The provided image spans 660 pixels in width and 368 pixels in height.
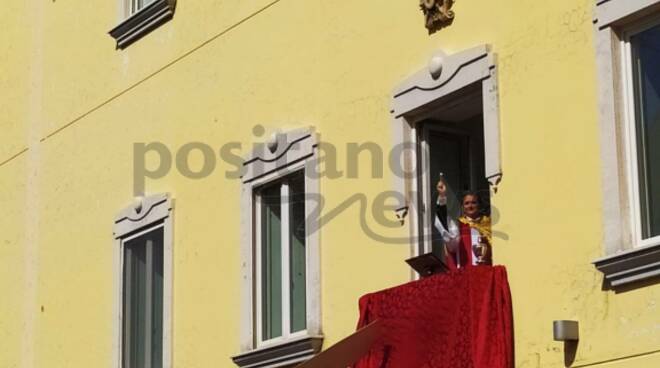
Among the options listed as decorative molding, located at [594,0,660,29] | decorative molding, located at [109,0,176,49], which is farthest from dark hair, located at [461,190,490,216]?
decorative molding, located at [109,0,176,49]

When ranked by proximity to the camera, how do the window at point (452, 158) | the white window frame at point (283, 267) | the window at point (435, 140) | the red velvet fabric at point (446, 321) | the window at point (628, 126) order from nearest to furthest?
the window at point (628, 126)
the red velvet fabric at point (446, 321)
the window at point (435, 140)
the window at point (452, 158)
the white window frame at point (283, 267)

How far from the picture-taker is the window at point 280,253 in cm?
1427

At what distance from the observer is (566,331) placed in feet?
37.2

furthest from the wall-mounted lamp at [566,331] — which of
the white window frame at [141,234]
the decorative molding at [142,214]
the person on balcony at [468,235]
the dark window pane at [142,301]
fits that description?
the dark window pane at [142,301]

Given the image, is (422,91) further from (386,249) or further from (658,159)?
(658,159)

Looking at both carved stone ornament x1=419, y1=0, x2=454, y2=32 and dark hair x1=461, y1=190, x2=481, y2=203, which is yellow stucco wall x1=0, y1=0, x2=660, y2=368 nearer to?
carved stone ornament x1=419, y1=0, x2=454, y2=32

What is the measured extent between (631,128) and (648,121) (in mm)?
118

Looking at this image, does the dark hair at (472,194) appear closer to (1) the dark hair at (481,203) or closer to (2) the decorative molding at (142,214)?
(1) the dark hair at (481,203)

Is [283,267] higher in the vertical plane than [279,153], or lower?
lower

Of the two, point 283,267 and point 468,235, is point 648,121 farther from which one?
point 283,267

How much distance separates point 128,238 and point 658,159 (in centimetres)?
697

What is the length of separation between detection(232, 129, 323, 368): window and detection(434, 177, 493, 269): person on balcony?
5.16 ft

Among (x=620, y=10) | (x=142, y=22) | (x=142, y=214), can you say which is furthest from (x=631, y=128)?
(x=142, y=22)

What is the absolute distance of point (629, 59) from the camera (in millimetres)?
11539
